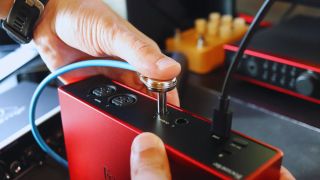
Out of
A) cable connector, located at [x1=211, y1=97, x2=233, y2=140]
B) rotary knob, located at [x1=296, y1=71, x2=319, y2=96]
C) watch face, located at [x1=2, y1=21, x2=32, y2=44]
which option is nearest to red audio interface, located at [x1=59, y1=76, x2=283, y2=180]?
cable connector, located at [x1=211, y1=97, x2=233, y2=140]

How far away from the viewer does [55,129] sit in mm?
596

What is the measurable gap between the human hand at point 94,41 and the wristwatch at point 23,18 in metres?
0.01

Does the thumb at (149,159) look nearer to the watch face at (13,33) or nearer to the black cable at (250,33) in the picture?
the black cable at (250,33)

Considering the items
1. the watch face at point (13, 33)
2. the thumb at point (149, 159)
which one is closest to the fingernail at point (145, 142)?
the thumb at point (149, 159)

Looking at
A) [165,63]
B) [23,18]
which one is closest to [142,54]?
[165,63]

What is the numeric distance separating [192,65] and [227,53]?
87mm

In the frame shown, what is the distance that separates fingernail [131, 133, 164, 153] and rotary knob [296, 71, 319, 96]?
1.12 feet

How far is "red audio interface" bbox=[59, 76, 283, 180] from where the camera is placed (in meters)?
0.35

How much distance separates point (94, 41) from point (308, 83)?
33 cm

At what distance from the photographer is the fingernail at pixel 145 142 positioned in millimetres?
367

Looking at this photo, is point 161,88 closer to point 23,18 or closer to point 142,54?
point 142,54

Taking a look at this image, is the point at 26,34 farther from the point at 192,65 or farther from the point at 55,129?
the point at 192,65

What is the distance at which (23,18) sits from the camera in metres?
0.56

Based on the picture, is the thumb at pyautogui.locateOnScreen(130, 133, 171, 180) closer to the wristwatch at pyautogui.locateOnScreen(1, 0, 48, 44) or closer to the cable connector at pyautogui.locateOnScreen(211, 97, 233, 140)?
the cable connector at pyautogui.locateOnScreen(211, 97, 233, 140)
